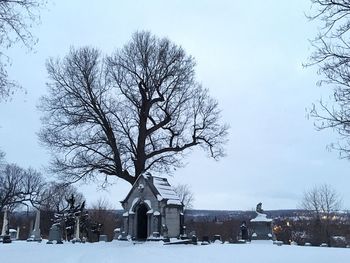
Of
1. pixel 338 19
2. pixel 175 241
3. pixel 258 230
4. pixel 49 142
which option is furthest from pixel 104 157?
pixel 338 19

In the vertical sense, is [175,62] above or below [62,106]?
above

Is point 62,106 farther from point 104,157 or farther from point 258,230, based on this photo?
point 258,230

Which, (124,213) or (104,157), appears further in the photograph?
(104,157)

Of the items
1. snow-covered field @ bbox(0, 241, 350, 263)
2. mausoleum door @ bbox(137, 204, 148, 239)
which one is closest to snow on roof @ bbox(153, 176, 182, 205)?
mausoleum door @ bbox(137, 204, 148, 239)

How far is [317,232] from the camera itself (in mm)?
54125

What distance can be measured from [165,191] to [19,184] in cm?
4669

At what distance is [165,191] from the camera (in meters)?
27.8

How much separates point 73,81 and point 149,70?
5.88 metres

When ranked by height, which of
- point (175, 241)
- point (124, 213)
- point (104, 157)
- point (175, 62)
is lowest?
point (175, 241)

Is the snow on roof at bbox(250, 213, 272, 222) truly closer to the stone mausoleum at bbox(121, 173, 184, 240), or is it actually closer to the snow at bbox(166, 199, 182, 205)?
the stone mausoleum at bbox(121, 173, 184, 240)

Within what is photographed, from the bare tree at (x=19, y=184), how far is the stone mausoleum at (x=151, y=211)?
130 ft

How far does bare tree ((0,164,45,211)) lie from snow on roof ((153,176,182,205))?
131 feet

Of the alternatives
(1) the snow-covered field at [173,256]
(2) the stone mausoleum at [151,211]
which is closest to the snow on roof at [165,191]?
(2) the stone mausoleum at [151,211]

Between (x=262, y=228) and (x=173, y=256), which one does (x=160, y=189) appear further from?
(x=173, y=256)
